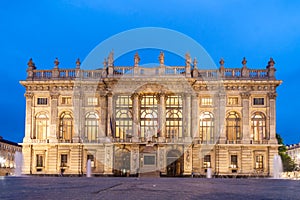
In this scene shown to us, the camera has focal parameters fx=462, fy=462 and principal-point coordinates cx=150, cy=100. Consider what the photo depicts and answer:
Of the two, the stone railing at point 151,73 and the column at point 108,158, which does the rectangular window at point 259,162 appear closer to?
the stone railing at point 151,73

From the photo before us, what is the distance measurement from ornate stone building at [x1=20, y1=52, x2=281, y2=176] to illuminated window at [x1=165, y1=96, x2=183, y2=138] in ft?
0.42

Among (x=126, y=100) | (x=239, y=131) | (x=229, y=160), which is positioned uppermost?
(x=126, y=100)

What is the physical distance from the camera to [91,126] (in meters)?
59.9

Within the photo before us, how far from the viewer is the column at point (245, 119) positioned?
193 ft

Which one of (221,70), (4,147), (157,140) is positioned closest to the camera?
(157,140)

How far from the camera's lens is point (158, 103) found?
5862cm

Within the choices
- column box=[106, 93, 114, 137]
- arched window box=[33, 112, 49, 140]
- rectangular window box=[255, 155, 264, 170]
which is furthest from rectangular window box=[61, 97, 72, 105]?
rectangular window box=[255, 155, 264, 170]

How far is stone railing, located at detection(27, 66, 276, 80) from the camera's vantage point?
58.7m

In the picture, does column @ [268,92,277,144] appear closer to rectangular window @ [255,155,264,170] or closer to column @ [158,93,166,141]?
rectangular window @ [255,155,264,170]

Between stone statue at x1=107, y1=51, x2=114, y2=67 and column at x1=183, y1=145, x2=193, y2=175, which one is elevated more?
stone statue at x1=107, y1=51, x2=114, y2=67

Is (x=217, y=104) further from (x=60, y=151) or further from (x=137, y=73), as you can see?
(x=60, y=151)

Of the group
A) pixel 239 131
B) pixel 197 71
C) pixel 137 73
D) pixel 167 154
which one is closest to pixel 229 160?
pixel 239 131

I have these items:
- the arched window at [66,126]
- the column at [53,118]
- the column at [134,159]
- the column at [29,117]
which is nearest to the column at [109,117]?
the column at [134,159]

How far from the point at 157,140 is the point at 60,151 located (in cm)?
1294
